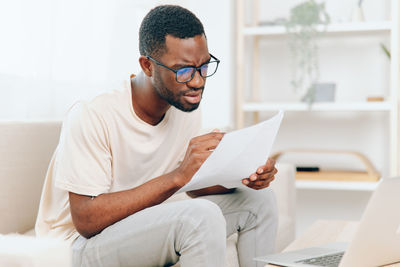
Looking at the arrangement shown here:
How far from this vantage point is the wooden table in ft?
4.49

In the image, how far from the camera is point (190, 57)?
1293 millimetres

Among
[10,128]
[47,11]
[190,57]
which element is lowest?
[10,128]

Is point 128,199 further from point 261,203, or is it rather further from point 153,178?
point 261,203

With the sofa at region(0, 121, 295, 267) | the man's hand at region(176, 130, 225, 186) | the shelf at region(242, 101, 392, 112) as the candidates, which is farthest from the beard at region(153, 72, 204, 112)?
the shelf at region(242, 101, 392, 112)

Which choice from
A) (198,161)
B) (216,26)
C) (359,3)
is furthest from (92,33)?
(359,3)

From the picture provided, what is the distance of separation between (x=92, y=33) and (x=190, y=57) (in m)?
1.00

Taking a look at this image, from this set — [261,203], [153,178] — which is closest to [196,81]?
[153,178]

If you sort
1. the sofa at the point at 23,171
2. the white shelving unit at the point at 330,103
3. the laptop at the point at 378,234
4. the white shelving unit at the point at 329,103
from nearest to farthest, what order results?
1. the laptop at the point at 378,234
2. the sofa at the point at 23,171
3. the white shelving unit at the point at 329,103
4. the white shelving unit at the point at 330,103

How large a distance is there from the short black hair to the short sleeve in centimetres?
23

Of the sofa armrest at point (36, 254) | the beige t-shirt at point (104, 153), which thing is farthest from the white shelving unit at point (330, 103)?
the sofa armrest at point (36, 254)

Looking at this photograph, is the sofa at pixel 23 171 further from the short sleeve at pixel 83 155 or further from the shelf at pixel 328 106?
the shelf at pixel 328 106

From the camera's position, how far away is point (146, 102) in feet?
4.50

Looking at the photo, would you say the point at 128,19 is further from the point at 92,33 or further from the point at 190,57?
the point at 190,57

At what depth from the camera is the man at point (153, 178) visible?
3.79ft
